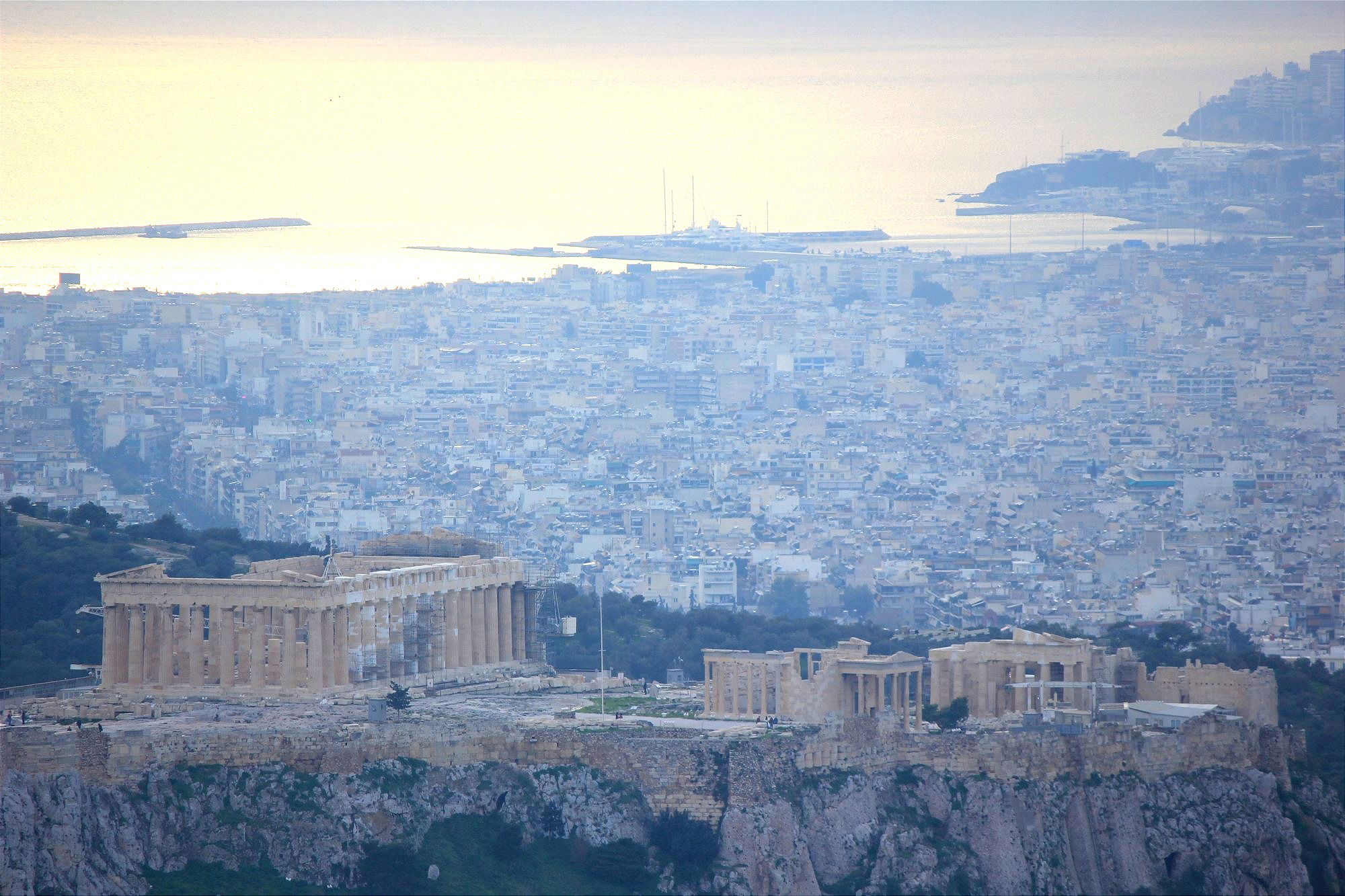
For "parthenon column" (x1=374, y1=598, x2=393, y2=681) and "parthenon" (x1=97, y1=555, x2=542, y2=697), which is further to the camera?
"parthenon column" (x1=374, y1=598, x2=393, y2=681)

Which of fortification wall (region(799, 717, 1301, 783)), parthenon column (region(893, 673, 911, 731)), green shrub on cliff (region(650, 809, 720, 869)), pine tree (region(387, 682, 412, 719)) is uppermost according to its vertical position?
pine tree (region(387, 682, 412, 719))

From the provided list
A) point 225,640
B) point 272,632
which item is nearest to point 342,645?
point 272,632

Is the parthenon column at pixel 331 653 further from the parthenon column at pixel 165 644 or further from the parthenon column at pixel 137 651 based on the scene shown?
the parthenon column at pixel 137 651

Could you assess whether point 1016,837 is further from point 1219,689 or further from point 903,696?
point 1219,689

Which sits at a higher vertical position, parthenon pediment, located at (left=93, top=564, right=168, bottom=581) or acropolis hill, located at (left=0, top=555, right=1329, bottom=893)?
parthenon pediment, located at (left=93, top=564, right=168, bottom=581)

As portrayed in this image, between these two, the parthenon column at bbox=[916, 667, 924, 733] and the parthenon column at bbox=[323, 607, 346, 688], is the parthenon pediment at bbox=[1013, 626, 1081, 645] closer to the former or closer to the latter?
the parthenon column at bbox=[916, 667, 924, 733]

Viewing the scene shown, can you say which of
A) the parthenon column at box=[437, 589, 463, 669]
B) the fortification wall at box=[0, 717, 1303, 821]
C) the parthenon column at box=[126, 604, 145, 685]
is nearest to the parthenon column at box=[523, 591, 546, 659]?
the parthenon column at box=[437, 589, 463, 669]

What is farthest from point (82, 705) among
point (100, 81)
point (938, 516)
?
point (100, 81)
